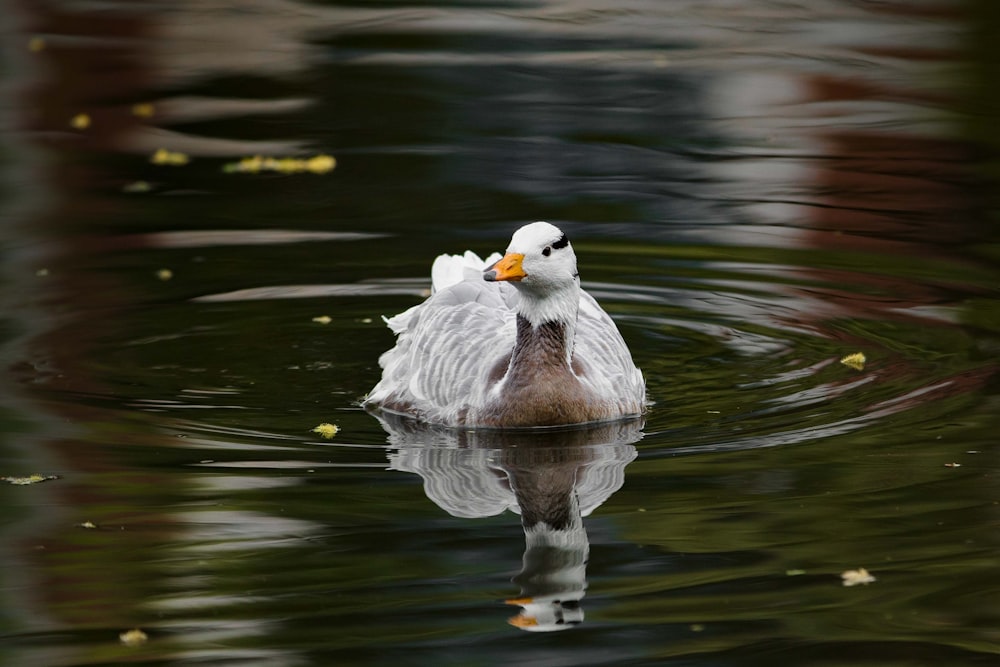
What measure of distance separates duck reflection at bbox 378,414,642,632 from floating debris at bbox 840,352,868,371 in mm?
1479

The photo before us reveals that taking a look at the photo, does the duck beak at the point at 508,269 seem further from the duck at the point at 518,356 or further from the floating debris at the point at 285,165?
the floating debris at the point at 285,165

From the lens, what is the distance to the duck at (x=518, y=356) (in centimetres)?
888

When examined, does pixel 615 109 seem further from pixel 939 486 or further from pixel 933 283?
pixel 939 486

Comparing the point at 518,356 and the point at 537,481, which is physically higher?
the point at 518,356

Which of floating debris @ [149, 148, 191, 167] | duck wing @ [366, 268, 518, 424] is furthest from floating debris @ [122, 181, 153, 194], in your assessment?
duck wing @ [366, 268, 518, 424]

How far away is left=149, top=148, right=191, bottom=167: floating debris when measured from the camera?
49.9ft

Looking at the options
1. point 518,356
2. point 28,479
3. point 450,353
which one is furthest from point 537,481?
point 28,479

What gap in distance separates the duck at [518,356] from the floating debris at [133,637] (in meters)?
2.87

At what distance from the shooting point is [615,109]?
54.1ft

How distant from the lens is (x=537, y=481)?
27.1 feet

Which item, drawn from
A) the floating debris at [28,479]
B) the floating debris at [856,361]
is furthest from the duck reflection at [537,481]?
the floating debris at [28,479]

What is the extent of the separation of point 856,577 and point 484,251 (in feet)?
19.5

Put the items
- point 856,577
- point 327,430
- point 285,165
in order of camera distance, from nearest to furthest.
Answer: point 856,577
point 327,430
point 285,165

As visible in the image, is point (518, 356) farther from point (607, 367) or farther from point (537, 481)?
point (537, 481)
